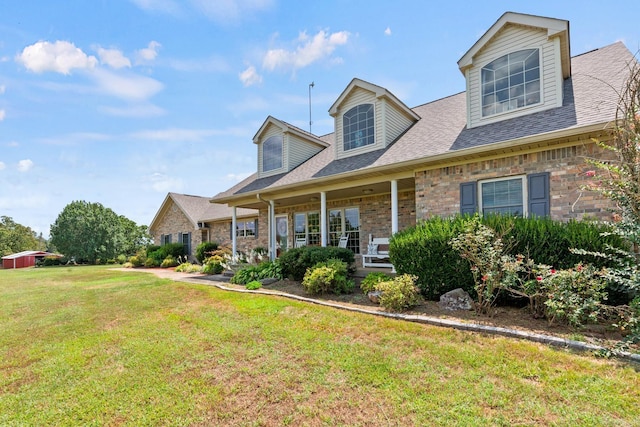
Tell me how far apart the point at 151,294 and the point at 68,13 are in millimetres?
7701

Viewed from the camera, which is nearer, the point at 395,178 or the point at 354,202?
the point at 395,178

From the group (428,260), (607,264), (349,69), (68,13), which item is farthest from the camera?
(349,69)

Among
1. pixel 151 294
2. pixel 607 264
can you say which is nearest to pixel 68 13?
pixel 151 294

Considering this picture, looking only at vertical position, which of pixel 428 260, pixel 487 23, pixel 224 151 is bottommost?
pixel 428 260

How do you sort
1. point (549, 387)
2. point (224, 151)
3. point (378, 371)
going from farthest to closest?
point (224, 151) → point (378, 371) → point (549, 387)

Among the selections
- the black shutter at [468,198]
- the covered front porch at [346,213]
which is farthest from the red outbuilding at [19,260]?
the black shutter at [468,198]

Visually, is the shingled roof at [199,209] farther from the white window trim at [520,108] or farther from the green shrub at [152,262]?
the white window trim at [520,108]

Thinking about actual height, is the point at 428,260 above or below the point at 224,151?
below

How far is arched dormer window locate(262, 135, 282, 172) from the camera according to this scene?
1369cm

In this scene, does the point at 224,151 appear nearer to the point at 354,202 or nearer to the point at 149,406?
the point at 354,202

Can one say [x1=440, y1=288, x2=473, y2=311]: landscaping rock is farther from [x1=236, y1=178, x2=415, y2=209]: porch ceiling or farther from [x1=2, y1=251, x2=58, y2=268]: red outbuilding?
[x1=2, y1=251, x2=58, y2=268]: red outbuilding

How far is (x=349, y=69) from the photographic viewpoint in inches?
478

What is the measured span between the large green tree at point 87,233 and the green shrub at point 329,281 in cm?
3027

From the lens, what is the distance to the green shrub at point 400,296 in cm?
560
